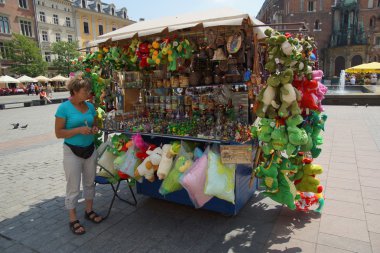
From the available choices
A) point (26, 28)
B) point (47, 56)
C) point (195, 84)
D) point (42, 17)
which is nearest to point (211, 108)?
point (195, 84)

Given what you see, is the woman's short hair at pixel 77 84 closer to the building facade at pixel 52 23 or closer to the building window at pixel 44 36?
the building facade at pixel 52 23

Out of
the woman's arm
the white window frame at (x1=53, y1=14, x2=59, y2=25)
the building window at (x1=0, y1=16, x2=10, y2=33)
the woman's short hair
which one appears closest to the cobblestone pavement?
the woman's arm

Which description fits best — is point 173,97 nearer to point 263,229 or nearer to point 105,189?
point 105,189

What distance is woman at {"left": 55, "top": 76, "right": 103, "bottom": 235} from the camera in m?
2.92

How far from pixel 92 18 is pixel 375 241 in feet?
159

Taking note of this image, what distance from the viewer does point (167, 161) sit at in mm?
3191

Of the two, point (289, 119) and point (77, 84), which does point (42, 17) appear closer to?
point (77, 84)

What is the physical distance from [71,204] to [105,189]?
136cm

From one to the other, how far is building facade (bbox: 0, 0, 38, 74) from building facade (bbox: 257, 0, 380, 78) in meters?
37.0

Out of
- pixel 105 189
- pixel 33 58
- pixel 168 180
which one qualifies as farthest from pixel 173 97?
pixel 33 58

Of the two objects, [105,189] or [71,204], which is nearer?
[71,204]

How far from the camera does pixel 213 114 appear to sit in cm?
374

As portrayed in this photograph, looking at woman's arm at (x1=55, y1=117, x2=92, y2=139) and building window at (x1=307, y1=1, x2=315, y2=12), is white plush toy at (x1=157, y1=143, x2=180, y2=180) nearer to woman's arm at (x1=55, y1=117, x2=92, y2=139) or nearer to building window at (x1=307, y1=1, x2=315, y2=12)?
woman's arm at (x1=55, y1=117, x2=92, y2=139)

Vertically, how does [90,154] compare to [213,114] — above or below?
below
